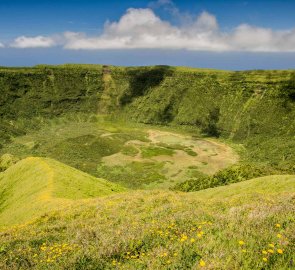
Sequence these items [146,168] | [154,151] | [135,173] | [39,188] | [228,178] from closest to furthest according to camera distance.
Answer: [39,188]
[228,178]
[135,173]
[146,168]
[154,151]

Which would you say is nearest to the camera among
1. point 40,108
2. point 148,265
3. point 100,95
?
point 148,265

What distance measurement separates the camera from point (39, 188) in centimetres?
4594

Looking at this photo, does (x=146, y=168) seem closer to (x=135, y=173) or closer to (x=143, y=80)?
(x=135, y=173)

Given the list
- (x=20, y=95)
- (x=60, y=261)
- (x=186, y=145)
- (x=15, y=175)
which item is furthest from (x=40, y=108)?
(x=60, y=261)

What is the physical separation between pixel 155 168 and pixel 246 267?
91.0m

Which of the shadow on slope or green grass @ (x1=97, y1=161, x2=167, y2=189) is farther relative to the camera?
the shadow on slope

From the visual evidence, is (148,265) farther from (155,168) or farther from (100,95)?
(100,95)

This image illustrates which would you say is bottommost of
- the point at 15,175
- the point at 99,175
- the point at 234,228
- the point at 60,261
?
the point at 99,175

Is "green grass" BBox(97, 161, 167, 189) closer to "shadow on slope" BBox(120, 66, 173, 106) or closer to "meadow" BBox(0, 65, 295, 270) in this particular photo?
"meadow" BBox(0, 65, 295, 270)

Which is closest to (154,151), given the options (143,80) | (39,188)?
(39,188)

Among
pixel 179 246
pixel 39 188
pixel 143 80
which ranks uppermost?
pixel 143 80

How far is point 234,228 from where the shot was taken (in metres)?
12.1

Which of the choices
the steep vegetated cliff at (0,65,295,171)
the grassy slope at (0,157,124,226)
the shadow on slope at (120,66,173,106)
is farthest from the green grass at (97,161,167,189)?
the shadow on slope at (120,66,173,106)

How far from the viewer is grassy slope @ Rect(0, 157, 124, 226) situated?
39031 mm
